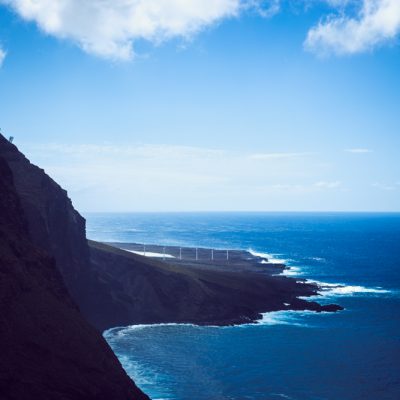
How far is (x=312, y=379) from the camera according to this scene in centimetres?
5162

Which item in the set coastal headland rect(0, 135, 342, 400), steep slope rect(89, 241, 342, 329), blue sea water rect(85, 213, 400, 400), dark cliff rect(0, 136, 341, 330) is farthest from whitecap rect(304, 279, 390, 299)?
steep slope rect(89, 241, 342, 329)

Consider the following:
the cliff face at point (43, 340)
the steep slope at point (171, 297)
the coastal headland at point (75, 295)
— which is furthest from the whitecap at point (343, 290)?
the cliff face at point (43, 340)

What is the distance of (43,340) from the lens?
31547 millimetres

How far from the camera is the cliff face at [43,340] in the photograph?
92.3 feet

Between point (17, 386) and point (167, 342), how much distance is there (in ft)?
134

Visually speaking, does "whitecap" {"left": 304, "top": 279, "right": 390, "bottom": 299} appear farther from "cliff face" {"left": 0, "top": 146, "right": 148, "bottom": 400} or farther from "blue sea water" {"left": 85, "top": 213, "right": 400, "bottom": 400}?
"cliff face" {"left": 0, "top": 146, "right": 148, "bottom": 400}

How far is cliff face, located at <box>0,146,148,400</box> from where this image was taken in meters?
28.1

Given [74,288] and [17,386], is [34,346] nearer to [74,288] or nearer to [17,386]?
[17,386]

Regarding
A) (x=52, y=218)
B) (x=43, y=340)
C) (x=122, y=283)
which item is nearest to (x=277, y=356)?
(x=122, y=283)

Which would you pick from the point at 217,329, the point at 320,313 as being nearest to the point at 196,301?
the point at 217,329

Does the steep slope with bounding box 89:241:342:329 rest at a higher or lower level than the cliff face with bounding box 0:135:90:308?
lower

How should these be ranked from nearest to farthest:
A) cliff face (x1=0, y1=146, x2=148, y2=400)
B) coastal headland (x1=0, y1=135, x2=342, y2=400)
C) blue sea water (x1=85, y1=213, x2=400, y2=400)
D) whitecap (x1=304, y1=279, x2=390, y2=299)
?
cliff face (x1=0, y1=146, x2=148, y2=400) → coastal headland (x1=0, y1=135, x2=342, y2=400) → blue sea water (x1=85, y1=213, x2=400, y2=400) → whitecap (x1=304, y1=279, x2=390, y2=299)

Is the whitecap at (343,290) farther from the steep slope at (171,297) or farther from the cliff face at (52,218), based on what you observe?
the cliff face at (52,218)

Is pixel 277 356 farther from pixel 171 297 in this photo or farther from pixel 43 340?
pixel 43 340
